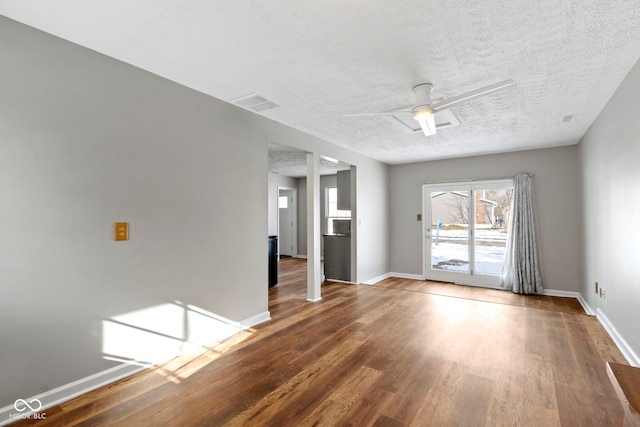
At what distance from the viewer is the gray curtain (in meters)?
5.29

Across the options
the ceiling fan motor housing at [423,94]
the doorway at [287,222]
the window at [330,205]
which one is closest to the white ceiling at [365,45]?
the ceiling fan motor housing at [423,94]

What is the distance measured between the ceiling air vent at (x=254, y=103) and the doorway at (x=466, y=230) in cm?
428

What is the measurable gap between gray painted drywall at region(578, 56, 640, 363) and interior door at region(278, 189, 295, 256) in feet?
23.8

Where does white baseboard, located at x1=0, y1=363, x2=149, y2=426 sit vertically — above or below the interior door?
below

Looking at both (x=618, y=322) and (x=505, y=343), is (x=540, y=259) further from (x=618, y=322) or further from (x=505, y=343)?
(x=505, y=343)

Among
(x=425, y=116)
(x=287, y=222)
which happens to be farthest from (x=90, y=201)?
(x=287, y=222)

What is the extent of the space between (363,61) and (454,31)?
0.68 m

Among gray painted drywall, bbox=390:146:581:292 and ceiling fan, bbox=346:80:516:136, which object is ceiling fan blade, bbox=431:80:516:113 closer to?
ceiling fan, bbox=346:80:516:136

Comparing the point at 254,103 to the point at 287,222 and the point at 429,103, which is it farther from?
the point at 287,222

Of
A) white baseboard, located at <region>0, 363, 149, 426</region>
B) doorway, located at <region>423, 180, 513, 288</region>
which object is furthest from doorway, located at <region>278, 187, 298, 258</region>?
white baseboard, located at <region>0, 363, 149, 426</region>

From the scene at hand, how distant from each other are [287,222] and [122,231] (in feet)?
24.7

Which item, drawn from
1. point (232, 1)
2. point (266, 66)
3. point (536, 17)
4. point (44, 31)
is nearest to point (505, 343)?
point (536, 17)

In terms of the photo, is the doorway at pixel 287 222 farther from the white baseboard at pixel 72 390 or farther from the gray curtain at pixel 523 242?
the white baseboard at pixel 72 390

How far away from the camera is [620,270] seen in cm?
289
